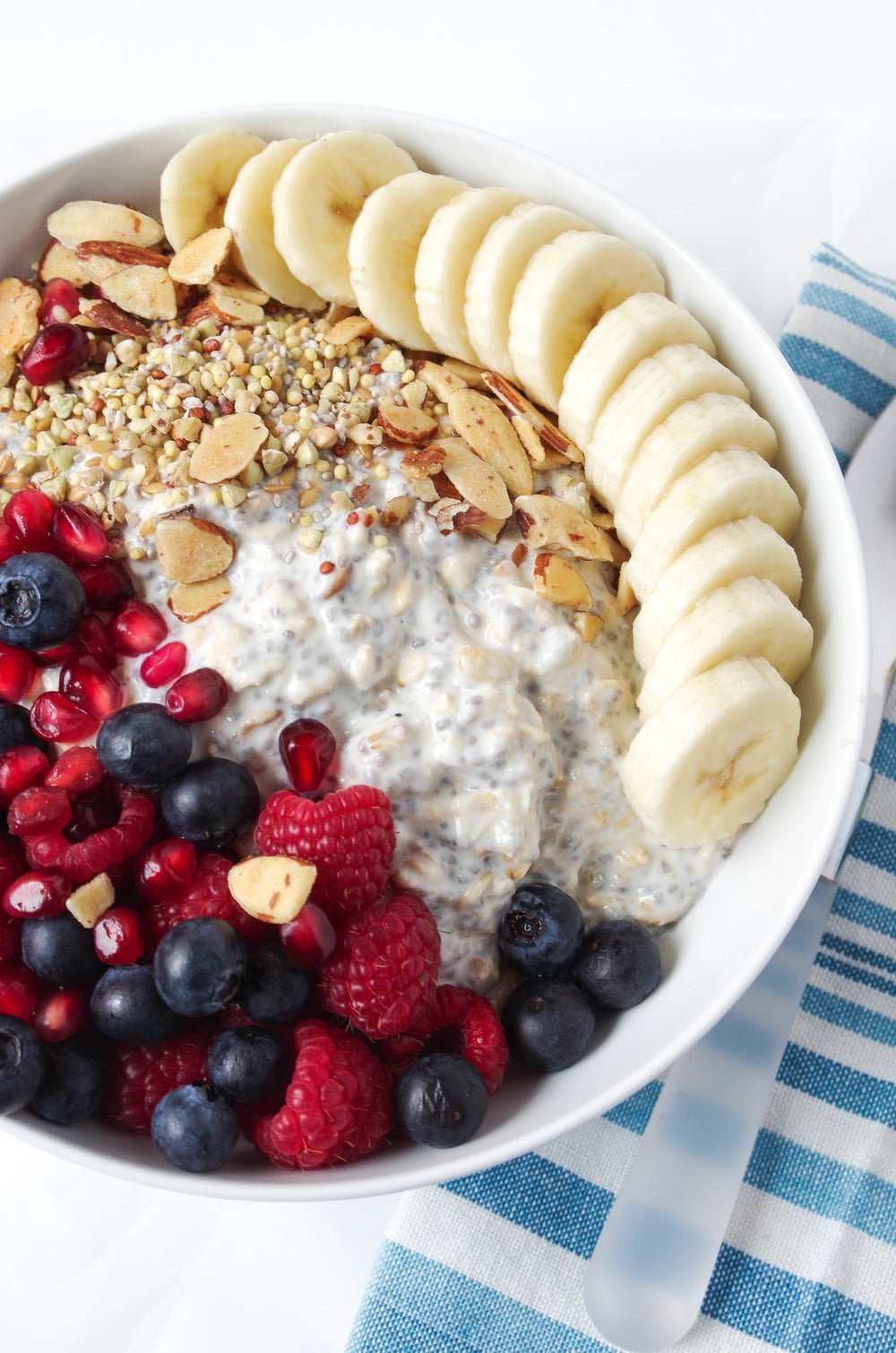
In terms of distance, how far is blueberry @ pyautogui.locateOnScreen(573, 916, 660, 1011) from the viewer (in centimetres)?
179

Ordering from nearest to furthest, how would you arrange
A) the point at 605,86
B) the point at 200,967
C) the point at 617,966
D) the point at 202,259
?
the point at 200,967, the point at 617,966, the point at 202,259, the point at 605,86

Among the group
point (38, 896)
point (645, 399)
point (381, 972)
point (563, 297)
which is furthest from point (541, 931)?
point (563, 297)

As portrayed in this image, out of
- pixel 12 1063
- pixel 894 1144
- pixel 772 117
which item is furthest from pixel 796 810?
pixel 772 117

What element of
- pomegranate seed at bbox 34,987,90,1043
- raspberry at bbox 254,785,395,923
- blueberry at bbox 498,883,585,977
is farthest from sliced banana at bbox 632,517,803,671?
pomegranate seed at bbox 34,987,90,1043

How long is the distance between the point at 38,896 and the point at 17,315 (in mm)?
972

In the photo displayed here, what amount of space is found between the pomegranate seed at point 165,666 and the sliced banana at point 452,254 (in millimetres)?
655

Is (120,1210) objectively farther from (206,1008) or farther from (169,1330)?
(206,1008)

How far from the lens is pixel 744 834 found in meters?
1.90

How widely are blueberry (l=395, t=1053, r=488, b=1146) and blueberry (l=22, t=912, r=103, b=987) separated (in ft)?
1.50

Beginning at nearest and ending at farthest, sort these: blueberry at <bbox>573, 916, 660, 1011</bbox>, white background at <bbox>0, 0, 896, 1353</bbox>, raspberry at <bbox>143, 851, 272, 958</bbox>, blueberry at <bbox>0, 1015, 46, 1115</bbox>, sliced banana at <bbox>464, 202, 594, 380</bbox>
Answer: blueberry at <bbox>0, 1015, 46, 1115</bbox>
raspberry at <bbox>143, 851, 272, 958</bbox>
blueberry at <bbox>573, 916, 660, 1011</bbox>
sliced banana at <bbox>464, 202, 594, 380</bbox>
white background at <bbox>0, 0, 896, 1353</bbox>

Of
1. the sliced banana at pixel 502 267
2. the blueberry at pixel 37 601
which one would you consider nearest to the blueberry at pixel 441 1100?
the blueberry at pixel 37 601

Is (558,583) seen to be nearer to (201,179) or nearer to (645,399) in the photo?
(645,399)

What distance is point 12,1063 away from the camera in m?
1.58

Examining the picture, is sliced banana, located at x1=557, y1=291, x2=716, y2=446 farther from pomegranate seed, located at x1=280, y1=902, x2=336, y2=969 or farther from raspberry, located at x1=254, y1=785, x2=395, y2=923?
pomegranate seed, located at x1=280, y1=902, x2=336, y2=969
